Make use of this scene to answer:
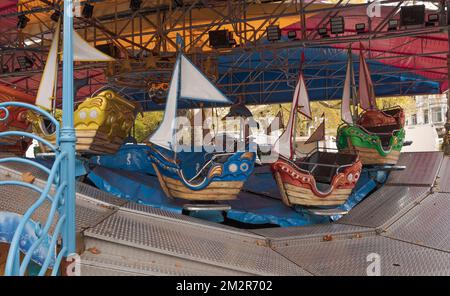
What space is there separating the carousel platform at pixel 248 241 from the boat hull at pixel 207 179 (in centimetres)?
78

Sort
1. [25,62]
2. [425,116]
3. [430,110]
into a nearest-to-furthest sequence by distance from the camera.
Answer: [25,62]
[430,110]
[425,116]

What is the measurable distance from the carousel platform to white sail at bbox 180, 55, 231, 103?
61.1 inches

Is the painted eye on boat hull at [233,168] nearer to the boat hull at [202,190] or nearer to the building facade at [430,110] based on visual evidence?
the boat hull at [202,190]

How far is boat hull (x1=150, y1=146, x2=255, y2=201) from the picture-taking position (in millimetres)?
5258

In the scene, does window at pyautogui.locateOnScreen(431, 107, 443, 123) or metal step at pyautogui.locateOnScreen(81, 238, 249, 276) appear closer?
metal step at pyautogui.locateOnScreen(81, 238, 249, 276)

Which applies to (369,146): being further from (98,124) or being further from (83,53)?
(83,53)

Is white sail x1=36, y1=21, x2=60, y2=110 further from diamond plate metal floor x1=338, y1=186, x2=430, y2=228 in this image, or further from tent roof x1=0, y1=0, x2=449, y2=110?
tent roof x1=0, y1=0, x2=449, y2=110

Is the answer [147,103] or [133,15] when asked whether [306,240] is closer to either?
[133,15]

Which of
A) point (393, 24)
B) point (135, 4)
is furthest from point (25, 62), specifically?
point (393, 24)

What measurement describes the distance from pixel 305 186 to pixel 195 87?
1.92 m

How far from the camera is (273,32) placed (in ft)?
32.0

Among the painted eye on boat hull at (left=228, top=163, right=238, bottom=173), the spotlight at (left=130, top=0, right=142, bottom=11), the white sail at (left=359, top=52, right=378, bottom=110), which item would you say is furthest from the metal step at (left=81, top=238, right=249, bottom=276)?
the spotlight at (left=130, top=0, right=142, bottom=11)
